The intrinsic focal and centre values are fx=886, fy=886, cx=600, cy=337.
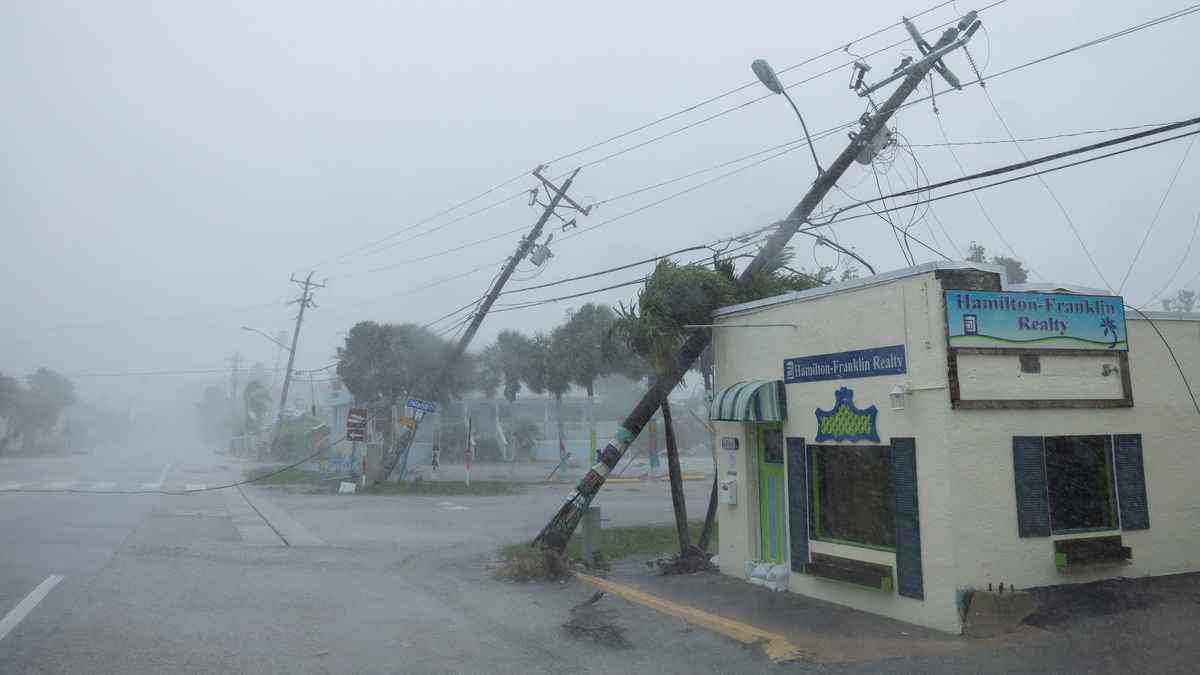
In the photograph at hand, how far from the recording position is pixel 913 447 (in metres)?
8.72

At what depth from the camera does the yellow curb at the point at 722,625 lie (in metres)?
7.83

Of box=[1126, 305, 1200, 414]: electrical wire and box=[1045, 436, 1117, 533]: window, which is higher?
box=[1126, 305, 1200, 414]: electrical wire

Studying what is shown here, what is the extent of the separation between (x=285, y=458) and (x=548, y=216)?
39.7 metres

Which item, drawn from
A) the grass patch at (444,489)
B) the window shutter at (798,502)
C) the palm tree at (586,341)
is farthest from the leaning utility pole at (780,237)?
the palm tree at (586,341)

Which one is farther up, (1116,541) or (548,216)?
(548,216)

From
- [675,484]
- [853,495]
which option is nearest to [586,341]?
[675,484]

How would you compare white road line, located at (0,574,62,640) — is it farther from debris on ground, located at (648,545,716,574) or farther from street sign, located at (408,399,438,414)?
street sign, located at (408,399,438,414)

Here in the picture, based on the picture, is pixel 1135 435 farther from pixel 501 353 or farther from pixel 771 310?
pixel 501 353

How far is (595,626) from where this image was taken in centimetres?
918

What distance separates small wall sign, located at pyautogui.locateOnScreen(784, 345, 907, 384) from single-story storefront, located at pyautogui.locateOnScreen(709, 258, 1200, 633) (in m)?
0.02

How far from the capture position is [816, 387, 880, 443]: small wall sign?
934 cm

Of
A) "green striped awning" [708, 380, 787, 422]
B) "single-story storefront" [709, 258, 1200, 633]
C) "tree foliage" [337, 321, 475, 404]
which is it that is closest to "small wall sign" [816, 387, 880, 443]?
"single-story storefront" [709, 258, 1200, 633]

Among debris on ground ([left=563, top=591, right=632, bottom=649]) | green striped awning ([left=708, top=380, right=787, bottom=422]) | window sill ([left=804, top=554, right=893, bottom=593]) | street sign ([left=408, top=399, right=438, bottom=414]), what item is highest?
street sign ([left=408, top=399, right=438, bottom=414])

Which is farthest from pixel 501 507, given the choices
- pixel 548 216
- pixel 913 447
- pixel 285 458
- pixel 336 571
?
pixel 285 458
